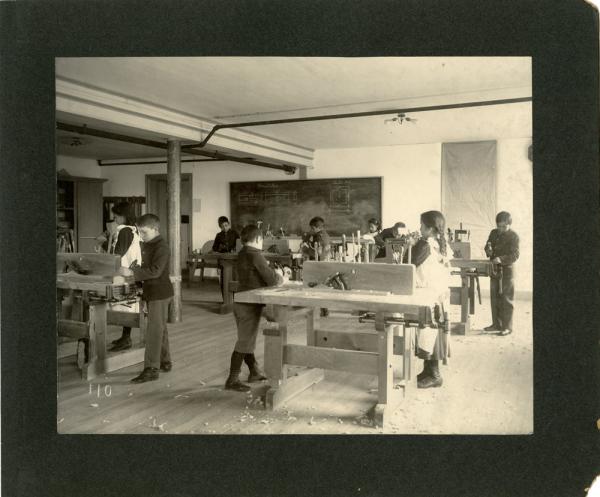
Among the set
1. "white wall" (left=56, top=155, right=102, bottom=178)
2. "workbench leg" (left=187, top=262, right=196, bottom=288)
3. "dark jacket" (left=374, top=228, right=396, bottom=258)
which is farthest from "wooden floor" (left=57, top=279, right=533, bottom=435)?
"white wall" (left=56, top=155, right=102, bottom=178)

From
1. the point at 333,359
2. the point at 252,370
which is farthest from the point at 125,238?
the point at 333,359

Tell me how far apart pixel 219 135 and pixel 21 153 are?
4755mm

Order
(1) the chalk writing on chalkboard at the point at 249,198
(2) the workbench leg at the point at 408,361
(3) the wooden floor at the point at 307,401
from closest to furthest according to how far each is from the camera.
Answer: (3) the wooden floor at the point at 307,401, (2) the workbench leg at the point at 408,361, (1) the chalk writing on chalkboard at the point at 249,198

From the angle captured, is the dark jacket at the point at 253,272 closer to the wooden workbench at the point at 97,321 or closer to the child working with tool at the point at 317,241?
the wooden workbench at the point at 97,321

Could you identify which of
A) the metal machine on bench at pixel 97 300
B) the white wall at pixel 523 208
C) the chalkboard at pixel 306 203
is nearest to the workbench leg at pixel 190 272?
the chalkboard at pixel 306 203

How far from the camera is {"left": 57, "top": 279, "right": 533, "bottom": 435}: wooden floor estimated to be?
2.39 m

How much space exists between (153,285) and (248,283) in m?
0.67

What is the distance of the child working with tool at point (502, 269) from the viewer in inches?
101

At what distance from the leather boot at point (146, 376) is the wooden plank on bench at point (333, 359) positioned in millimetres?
1030

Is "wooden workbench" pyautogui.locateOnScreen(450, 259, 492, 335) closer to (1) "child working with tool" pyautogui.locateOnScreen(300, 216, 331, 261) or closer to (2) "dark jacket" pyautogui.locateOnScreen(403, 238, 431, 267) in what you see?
(1) "child working with tool" pyautogui.locateOnScreen(300, 216, 331, 261)

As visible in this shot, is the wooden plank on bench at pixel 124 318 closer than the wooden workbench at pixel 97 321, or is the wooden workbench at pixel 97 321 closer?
the wooden workbench at pixel 97 321
